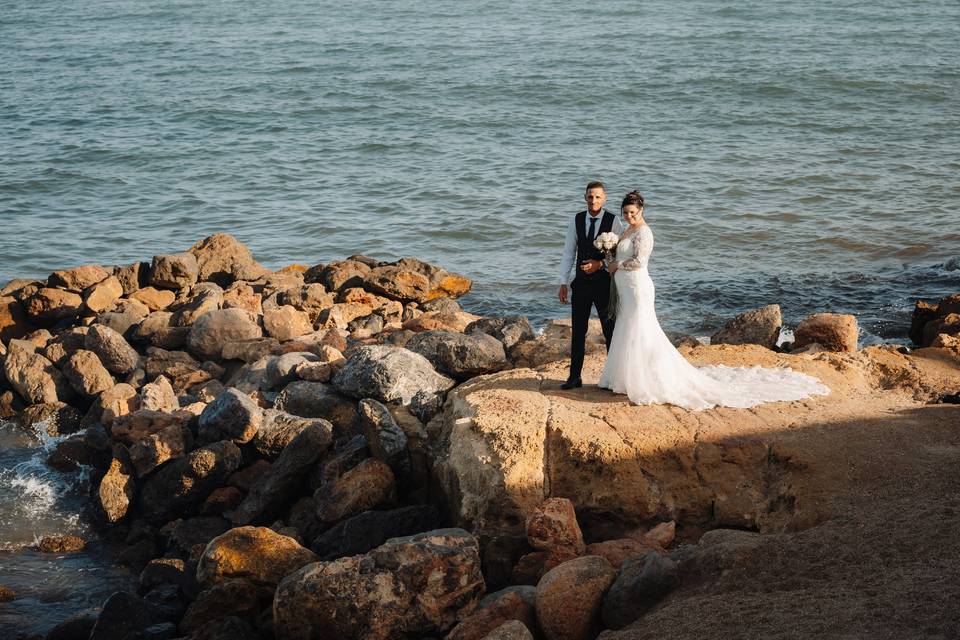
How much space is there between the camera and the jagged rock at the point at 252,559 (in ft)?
26.0

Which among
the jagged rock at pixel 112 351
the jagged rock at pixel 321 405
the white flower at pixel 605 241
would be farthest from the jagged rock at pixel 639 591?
the jagged rock at pixel 112 351

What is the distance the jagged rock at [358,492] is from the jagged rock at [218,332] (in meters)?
4.42

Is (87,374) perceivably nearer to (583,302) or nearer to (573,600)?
(583,302)

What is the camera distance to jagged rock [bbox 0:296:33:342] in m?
14.6

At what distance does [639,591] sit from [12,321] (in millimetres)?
11459

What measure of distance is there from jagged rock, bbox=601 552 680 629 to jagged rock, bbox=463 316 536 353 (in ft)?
18.3

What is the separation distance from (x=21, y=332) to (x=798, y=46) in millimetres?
29199

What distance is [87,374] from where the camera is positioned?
40.3 ft

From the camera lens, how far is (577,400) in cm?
890

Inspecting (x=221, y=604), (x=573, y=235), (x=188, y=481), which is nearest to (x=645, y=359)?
(x=573, y=235)

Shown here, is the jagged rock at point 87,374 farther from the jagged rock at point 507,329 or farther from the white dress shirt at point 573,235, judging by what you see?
the white dress shirt at point 573,235

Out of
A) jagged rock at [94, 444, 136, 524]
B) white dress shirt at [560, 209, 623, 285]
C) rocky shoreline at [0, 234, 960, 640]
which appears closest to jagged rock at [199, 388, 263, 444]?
rocky shoreline at [0, 234, 960, 640]

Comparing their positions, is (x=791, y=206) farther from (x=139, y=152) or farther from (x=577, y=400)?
(x=139, y=152)

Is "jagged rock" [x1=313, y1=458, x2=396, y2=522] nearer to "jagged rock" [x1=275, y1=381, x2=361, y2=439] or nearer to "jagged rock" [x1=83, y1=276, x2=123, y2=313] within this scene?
"jagged rock" [x1=275, y1=381, x2=361, y2=439]
